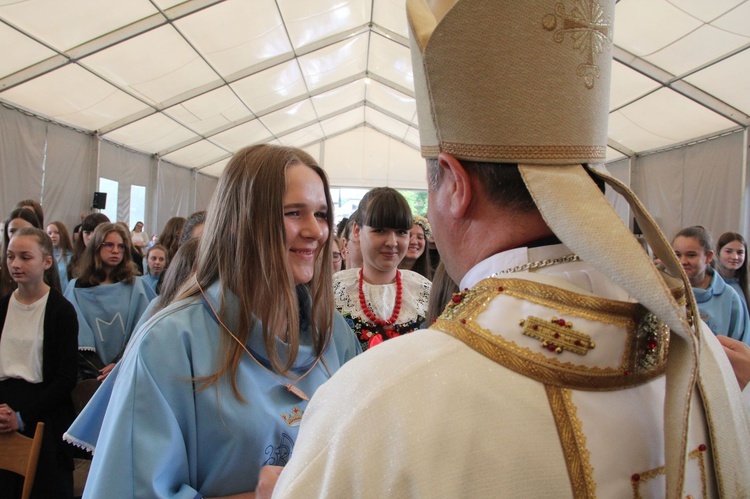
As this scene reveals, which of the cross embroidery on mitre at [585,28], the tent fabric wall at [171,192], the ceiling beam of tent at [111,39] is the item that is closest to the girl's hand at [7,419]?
the cross embroidery on mitre at [585,28]

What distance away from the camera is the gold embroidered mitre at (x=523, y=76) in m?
0.69

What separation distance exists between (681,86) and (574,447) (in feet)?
29.4

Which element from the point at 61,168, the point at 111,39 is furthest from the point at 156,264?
the point at 61,168

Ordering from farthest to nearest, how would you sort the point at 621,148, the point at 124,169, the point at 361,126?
the point at 361,126 → the point at 124,169 → the point at 621,148

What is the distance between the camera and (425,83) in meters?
0.76

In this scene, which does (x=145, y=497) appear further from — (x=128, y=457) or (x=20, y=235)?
(x=20, y=235)

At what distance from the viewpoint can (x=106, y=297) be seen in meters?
3.53

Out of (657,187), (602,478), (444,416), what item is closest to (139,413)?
(444,416)

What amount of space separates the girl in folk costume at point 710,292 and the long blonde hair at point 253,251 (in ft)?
9.35

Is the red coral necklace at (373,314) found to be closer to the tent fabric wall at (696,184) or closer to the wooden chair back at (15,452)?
the wooden chair back at (15,452)

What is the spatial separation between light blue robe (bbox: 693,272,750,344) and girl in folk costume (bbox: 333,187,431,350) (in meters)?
1.91

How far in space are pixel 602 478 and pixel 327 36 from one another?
10.3 meters

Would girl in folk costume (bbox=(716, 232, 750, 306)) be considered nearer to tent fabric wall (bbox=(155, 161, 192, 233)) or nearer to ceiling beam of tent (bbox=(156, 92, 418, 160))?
ceiling beam of tent (bbox=(156, 92, 418, 160))

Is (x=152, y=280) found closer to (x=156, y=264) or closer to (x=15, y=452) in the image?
(x=156, y=264)
